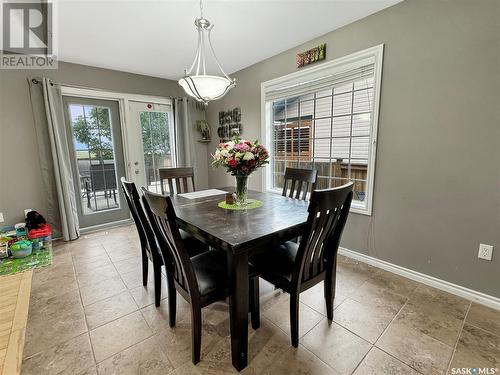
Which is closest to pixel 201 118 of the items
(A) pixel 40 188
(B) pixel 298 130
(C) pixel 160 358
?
(B) pixel 298 130

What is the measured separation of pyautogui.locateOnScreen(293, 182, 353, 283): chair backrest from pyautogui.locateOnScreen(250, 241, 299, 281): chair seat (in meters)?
0.11

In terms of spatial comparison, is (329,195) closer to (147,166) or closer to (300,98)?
(300,98)

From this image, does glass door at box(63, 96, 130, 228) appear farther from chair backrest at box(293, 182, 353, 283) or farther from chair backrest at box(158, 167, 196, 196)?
chair backrest at box(293, 182, 353, 283)

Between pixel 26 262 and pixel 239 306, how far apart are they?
2.69m

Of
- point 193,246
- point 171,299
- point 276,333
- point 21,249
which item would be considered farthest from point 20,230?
point 276,333

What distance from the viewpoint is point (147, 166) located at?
3.89 meters

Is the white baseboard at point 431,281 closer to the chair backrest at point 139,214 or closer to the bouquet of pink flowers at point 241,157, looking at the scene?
the bouquet of pink flowers at point 241,157

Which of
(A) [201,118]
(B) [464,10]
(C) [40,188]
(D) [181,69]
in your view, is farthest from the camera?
(A) [201,118]

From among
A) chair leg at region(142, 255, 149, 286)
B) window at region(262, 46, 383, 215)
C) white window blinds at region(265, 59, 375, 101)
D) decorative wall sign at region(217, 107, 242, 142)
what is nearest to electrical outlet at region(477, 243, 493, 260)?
window at region(262, 46, 383, 215)

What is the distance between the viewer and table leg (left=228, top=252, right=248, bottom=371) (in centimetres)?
120

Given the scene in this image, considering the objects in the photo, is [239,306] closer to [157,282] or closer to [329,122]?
[157,282]

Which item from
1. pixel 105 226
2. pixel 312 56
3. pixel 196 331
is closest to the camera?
pixel 196 331

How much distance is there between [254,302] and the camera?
1546 millimetres

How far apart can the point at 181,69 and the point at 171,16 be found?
1.41 metres
